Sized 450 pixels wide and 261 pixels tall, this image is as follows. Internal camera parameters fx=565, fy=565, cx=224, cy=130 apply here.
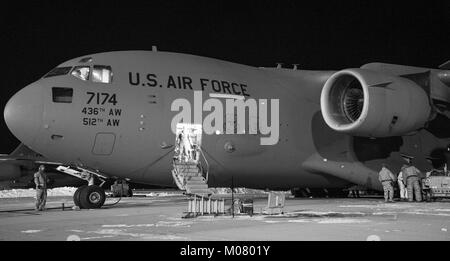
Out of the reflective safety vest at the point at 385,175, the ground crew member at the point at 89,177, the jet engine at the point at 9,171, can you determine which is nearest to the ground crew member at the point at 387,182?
the reflective safety vest at the point at 385,175

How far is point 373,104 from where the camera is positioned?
1422 centimetres

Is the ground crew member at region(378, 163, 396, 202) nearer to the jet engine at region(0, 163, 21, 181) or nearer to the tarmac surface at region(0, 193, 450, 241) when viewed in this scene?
Result: the tarmac surface at region(0, 193, 450, 241)

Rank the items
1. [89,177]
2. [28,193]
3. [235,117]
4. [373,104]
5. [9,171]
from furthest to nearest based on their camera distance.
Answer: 1. [9,171]
2. [28,193]
3. [89,177]
4. [235,117]
5. [373,104]

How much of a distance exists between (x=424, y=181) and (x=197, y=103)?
690 cm

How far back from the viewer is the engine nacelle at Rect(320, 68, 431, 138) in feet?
46.9

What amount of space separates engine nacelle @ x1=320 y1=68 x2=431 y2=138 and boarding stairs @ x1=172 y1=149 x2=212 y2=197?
428cm

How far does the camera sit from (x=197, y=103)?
13977mm

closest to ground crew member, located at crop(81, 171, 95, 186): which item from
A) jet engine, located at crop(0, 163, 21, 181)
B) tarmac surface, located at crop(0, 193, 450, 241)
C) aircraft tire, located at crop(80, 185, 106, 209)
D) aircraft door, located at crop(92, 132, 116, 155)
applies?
aircraft tire, located at crop(80, 185, 106, 209)

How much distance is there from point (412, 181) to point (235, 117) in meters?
5.27

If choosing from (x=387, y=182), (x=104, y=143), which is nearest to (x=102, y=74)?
(x=104, y=143)

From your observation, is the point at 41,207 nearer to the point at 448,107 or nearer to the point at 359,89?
the point at 359,89

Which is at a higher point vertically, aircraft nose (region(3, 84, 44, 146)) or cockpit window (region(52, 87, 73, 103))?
cockpit window (region(52, 87, 73, 103))

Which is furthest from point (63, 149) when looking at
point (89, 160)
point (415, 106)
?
point (415, 106)

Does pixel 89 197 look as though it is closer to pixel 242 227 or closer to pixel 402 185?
pixel 242 227
